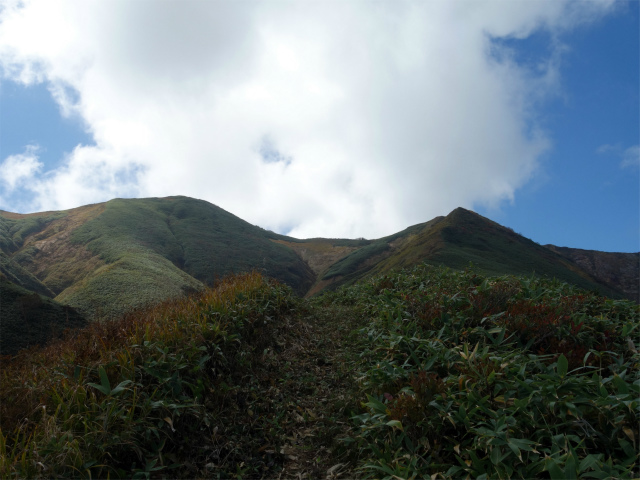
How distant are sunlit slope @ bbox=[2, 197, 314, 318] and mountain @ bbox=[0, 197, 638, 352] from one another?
0.39 feet

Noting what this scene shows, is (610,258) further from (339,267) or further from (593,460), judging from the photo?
(593,460)

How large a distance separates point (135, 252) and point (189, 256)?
9.86m

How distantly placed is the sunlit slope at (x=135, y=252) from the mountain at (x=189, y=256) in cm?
12

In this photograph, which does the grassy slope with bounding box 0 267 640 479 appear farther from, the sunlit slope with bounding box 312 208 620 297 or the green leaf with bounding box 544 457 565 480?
the sunlit slope with bounding box 312 208 620 297

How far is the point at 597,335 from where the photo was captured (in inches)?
211

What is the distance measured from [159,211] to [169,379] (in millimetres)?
59555

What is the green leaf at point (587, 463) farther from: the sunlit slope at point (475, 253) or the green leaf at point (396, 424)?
the sunlit slope at point (475, 253)

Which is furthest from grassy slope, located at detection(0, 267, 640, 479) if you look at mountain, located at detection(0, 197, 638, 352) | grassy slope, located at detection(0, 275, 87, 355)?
grassy slope, located at detection(0, 275, 87, 355)

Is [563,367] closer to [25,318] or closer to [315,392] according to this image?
[315,392]

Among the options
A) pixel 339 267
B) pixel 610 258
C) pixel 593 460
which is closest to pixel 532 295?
pixel 593 460

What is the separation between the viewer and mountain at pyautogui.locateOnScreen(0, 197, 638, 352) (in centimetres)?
2302

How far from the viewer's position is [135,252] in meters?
33.4

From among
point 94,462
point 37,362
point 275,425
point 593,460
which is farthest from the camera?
point 37,362

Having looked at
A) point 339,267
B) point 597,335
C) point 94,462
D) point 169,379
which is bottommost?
point 94,462
